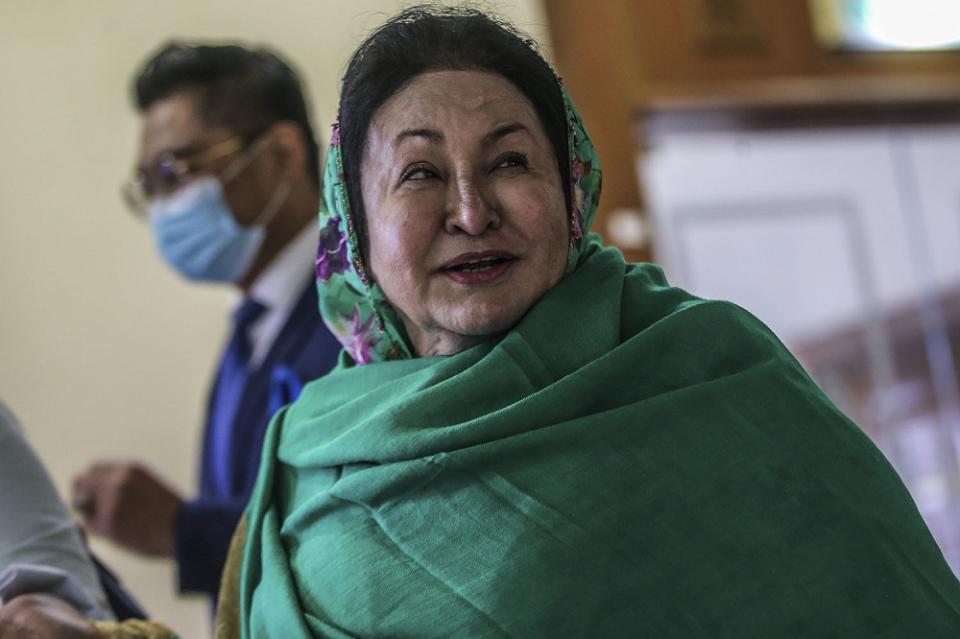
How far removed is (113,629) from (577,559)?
Answer: 21.0 inches

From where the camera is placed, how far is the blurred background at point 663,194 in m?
3.15

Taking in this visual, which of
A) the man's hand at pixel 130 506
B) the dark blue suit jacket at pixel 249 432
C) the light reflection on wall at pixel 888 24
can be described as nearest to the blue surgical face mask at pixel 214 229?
the dark blue suit jacket at pixel 249 432

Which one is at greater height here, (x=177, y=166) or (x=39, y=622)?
(x=177, y=166)

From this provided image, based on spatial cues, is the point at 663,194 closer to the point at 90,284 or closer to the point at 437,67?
the point at 90,284

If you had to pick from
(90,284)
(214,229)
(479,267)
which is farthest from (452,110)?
(90,284)

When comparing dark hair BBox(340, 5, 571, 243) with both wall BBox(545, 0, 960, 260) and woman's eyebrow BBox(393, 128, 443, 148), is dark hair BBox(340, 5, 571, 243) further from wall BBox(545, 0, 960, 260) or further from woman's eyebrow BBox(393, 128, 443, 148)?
wall BBox(545, 0, 960, 260)

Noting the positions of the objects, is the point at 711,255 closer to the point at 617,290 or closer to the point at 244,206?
the point at 244,206

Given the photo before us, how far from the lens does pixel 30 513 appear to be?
1362 mm

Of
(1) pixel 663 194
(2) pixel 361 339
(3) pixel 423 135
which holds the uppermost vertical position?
(3) pixel 423 135

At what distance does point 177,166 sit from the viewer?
2283 millimetres

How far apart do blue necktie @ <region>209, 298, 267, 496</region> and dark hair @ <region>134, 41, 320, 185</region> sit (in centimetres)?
31

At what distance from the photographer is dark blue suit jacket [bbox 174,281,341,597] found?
5.95 feet

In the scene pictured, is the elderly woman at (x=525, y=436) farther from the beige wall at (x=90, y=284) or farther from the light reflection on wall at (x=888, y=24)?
the light reflection on wall at (x=888, y=24)

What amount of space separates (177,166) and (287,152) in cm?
21
